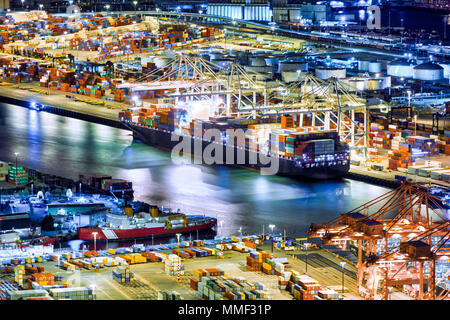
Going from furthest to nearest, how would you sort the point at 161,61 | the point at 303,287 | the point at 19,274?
the point at 161,61 < the point at 19,274 < the point at 303,287

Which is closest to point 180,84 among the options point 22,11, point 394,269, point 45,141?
point 45,141

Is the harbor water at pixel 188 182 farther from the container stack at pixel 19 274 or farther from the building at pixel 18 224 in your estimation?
the container stack at pixel 19 274

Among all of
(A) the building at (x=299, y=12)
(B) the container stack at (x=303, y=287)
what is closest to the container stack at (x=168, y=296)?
(B) the container stack at (x=303, y=287)

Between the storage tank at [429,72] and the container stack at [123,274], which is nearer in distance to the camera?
the container stack at [123,274]

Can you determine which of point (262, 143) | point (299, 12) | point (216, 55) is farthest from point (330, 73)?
point (299, 12)

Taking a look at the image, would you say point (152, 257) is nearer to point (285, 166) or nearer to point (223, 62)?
point (285, 166)
